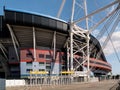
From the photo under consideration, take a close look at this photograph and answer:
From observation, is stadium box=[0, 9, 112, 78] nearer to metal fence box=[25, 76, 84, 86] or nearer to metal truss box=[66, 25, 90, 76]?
metal truss box=[66, 25, 90, 76]

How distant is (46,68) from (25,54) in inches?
327

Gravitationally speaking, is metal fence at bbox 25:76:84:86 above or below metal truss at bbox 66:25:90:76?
below

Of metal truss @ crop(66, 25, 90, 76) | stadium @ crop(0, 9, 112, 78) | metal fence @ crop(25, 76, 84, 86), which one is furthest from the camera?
metal truss @ crop(66, 25, 90, 76)

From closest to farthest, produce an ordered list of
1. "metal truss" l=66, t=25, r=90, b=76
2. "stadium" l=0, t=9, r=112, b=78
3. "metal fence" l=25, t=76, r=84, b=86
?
"stadium" l=0, t=9, r=112, b=78 < "metal fence" l=25, t=76, r=84, b=86 < "metal truss" l=66, t=25, r=90, b=76

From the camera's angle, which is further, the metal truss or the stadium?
the metal truss

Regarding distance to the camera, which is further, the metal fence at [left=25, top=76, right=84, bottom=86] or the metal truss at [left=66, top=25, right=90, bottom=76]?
the metal truss at [left=66, top=25, right=90, bottom=76]

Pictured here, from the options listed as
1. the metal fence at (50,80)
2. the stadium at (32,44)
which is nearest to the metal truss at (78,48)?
the stadium at (32,44)

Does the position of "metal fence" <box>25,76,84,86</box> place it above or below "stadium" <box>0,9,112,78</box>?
below

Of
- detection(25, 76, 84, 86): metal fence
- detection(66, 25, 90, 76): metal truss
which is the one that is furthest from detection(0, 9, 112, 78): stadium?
detection(25, 76, 84, 86): metal fence

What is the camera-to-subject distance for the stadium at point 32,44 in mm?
74625

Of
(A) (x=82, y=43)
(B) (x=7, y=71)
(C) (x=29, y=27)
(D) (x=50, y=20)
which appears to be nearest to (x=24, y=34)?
(C) (x=29, y=27)

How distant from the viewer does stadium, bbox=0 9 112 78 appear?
7462cm

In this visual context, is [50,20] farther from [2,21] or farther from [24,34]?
[2,21]

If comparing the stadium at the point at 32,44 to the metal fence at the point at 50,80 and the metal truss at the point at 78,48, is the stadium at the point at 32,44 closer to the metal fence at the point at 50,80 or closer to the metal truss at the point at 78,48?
the metal truss at the point at 78,48
